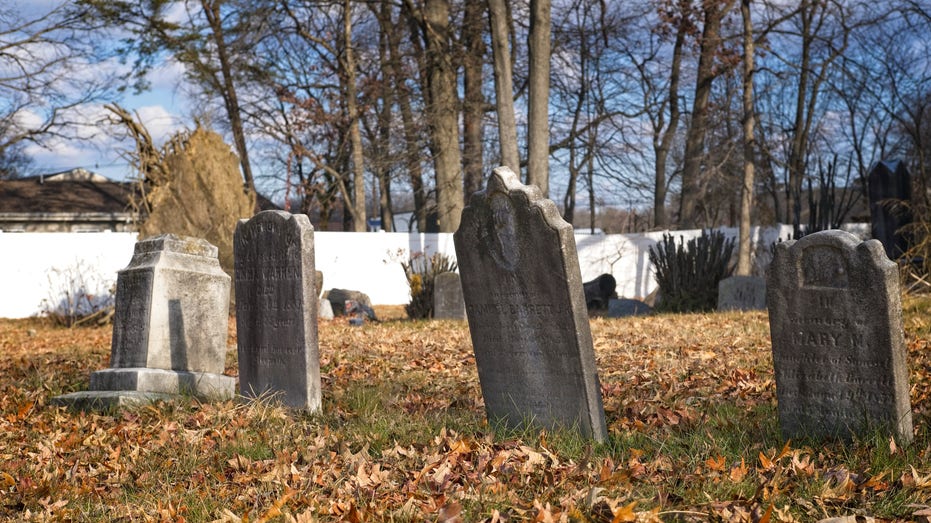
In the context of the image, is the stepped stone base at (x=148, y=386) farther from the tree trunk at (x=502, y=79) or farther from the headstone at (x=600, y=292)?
the headstone at (x=600, y=292)

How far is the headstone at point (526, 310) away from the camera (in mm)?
5727

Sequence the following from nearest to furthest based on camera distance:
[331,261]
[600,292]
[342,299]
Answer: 1. [600,292]
2. [342,299]
3. [331,261]

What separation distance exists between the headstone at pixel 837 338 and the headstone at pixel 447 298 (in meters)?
10.7

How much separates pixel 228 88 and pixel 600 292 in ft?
50.0

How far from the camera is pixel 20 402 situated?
8.24 m

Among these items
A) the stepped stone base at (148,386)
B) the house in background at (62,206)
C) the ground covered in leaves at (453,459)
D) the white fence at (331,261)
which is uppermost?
the house in background at (62,206)

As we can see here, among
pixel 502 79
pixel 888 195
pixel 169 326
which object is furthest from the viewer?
pixel 502 79

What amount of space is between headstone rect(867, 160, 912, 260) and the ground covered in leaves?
7.32 metres

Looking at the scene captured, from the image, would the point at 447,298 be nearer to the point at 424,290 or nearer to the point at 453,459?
the point at 424,290

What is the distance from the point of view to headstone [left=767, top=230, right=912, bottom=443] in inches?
201

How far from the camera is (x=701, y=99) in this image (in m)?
26.7

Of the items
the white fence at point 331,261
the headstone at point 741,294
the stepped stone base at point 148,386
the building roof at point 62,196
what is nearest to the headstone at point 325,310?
the white fence at point 331,261

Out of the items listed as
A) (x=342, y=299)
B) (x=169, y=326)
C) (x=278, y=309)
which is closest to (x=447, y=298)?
(x=342, y=299)

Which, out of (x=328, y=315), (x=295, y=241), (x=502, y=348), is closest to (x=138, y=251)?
(x=295, y=241)
